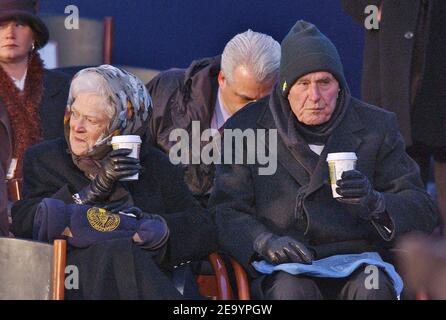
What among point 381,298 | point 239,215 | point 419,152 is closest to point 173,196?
point 239,215

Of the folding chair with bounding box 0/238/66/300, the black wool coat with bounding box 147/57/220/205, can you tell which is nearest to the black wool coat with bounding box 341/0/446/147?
the black wool coat with bounding box 147/57/220/205

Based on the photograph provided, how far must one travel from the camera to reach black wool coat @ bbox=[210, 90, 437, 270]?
5008 mm

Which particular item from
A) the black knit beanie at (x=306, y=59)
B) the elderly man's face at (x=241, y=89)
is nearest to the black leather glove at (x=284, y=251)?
the black knit beanie at (x=306, y=59)

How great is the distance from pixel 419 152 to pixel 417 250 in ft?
3.86

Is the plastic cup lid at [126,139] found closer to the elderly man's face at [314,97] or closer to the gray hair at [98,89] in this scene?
the gray hair at [98,89]

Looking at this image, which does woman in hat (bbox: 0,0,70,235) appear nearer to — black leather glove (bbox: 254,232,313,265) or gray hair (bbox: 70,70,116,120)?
gray hair (bbox: 70,70,116,120)

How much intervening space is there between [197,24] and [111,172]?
10.1 feet

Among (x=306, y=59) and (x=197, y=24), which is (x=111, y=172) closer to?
(x=306, y=59)

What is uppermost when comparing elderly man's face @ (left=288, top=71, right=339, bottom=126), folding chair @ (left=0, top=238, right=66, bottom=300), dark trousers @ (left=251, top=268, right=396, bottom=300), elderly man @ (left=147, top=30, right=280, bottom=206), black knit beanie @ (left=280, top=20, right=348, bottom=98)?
black knit beanie @ (left=280, top=20, right=348, bottom=98)

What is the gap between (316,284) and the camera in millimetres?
4820

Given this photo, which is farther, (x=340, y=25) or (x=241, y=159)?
(x=340, y=25)

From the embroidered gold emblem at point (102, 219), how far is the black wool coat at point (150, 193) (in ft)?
0.50
